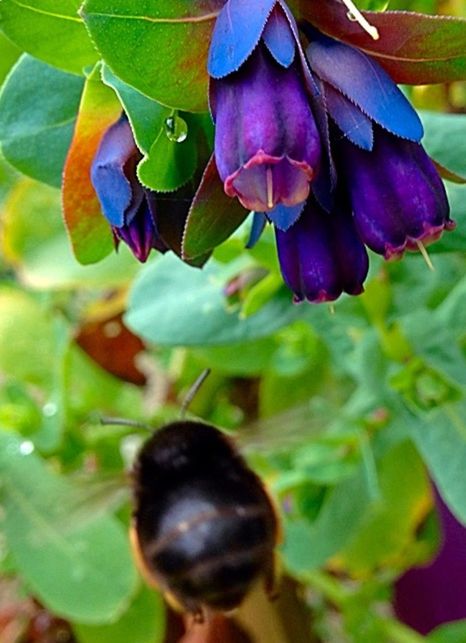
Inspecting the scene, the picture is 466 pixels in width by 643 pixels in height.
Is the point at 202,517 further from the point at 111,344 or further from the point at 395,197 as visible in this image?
the point at 111,344

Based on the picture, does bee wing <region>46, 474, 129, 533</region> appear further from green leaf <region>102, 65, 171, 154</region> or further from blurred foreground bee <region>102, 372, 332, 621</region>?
green leaf <region>102, 65, 171, 154</region>

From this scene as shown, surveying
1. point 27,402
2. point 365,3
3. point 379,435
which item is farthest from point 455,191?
point 27,402

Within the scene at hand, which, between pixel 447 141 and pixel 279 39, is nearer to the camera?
pixel 279 39

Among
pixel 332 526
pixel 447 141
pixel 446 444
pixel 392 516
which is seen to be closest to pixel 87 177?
pixel 447 141

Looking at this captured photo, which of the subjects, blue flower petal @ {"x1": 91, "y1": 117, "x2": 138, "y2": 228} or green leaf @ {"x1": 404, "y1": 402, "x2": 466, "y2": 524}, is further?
green leaf @ {"x1": 404, "y1": 402, "x2": 466, "y2": 524}

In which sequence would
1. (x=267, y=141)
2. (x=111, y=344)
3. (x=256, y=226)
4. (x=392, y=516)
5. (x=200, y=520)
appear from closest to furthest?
(x=267, y=141)
(x=256, y=226)
(x=200, y=520)
(x=392, y=516)
(x=111, y=344)

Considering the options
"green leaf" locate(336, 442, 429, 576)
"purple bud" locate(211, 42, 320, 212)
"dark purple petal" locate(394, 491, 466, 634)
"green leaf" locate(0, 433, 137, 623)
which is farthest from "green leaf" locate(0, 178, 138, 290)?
"purple bud" locate(211, 42, 320, 212)

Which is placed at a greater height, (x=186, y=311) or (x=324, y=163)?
(x=324, y=163)

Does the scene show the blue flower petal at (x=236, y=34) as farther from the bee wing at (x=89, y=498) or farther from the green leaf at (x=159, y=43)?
the bee wing at (x=89, y=498)
